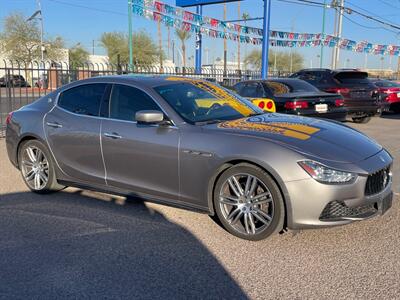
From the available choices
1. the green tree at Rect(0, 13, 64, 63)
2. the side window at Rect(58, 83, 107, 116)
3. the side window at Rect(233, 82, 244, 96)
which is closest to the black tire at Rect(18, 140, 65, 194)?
the side window at Rect(58, 83, 107, 116)

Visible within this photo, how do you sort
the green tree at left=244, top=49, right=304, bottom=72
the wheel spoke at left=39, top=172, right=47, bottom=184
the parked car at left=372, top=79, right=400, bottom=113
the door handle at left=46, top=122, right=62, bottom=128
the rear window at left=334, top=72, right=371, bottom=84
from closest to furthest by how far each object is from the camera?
the door handle at left=46, top=122, right=62, bottom=128 → the wheel spoke at left=39, top=172, right=47, bottom=184 → the rear window at left=334, top=72, right=371, bottom=84 → the parked car at left=372, top=79, right=400, bottom=113 → the green tree at left=244, top=49, right=304, bottom=72

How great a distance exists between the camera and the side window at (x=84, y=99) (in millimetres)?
5102

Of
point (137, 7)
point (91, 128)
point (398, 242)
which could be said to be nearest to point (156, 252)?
point (91, 128)

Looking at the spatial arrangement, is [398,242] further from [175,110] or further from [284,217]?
[175,110]

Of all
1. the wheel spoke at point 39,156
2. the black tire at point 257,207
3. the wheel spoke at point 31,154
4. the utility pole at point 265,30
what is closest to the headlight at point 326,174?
the black tire at point 257,207

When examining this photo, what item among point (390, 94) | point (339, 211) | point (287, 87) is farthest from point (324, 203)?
point (390, 94)

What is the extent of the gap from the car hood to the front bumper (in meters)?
0.26

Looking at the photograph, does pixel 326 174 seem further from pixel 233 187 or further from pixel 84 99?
pixel 84 99

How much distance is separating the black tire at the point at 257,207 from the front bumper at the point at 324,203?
11 centimetres

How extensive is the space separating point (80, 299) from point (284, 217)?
1827 mm

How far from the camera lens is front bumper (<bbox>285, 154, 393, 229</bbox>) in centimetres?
365

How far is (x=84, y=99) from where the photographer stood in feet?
17.3

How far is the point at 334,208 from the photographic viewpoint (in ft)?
12.2

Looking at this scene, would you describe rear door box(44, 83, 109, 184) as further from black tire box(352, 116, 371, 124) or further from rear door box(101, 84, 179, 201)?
black tire box(352, 116, 371, 124)
